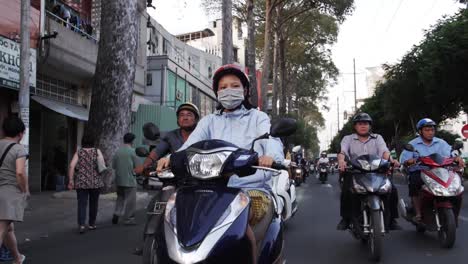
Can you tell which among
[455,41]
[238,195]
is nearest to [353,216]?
[238,195]

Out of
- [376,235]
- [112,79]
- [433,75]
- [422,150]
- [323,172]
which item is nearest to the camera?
[376,235]

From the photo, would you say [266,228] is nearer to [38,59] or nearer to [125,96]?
[125,96]

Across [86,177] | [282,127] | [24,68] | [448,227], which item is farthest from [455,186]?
[24,68]

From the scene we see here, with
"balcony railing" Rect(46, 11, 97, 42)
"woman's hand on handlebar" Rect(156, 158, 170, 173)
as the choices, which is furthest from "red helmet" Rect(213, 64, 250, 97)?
"balcony railing" Rect(46, 11, 97, 42)

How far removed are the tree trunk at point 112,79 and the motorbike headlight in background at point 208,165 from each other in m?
10.2

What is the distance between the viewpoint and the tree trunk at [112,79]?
12.6m

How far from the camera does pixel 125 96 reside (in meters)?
12.8

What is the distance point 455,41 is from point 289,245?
57.5 ft

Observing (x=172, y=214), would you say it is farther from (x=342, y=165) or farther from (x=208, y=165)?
(x=342, y=165)

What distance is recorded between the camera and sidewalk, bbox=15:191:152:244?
8.40 meters

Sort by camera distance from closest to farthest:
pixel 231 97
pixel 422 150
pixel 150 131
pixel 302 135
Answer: pixel 231 97
pixel 150 131
pixel 422 150
pixel 302 135

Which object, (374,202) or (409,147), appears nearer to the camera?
(374,202)

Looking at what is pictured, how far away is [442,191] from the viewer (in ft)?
20.7

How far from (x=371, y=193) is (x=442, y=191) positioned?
3.47 ft
